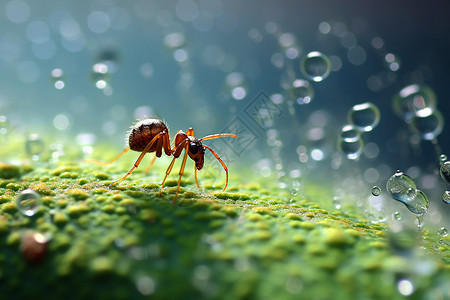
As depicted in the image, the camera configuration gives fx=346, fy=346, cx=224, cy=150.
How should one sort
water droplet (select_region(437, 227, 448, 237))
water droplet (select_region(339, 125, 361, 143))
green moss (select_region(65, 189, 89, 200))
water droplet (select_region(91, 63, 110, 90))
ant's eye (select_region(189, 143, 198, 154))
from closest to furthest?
green moss (select_region(65, 189, 89, 200)), water droplet (select_region(437, 227, 448, 237)), ant's eye (select_region(189, 143, 198, 154)), water droplet (select_region(339, 125, 361, 143)), water droplet (select_region(91, 63, 110, 90))

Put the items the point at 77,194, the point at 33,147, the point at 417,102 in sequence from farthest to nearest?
the point at 33,147
the point at 417,102
the point at 77,194

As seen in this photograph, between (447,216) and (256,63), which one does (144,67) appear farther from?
(447,216)

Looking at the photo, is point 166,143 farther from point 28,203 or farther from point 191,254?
point 191,254

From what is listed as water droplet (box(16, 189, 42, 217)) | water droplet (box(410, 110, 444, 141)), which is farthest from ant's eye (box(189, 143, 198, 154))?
water droplet (box(410, 110, 444, 141))

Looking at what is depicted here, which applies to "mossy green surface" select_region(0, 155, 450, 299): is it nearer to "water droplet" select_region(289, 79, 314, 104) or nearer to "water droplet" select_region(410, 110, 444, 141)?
"water droplet" select_region(410, 110, 444, 141)

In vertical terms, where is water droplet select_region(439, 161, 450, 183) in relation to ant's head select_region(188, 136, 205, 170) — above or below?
below

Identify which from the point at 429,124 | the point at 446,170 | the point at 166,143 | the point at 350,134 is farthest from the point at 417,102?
the point at 166,143

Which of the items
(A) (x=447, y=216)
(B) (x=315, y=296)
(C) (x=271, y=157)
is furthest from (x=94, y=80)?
(A) (x=447, y=216)
